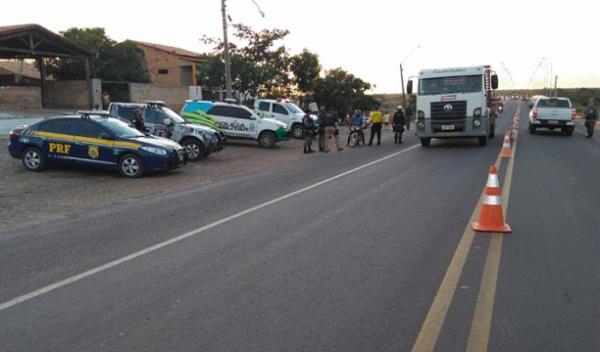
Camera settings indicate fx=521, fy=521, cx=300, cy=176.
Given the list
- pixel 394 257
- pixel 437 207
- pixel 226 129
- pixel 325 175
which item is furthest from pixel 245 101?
pixel 394 257

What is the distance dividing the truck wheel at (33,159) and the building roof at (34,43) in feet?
45.8

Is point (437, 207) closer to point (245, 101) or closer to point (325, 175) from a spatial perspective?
point (325, 175)

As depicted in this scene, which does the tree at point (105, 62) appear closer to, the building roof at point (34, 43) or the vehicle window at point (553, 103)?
the building roof at point (34, 43)

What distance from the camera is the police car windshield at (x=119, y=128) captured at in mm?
13133

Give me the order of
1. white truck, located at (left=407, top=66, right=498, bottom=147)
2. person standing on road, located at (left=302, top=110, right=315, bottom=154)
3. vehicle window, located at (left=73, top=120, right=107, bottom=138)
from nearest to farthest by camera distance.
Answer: vehicle window, located at (left=73, top=120, right=107, bottom=138) → white truck, located at (left=407, top=66, right=498, bottom=147) → person standing on road, located at (left=302, top=110, right=315, bottom=154)

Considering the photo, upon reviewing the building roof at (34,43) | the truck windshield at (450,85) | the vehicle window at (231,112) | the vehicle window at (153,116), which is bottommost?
the vehicle window at (153,116)

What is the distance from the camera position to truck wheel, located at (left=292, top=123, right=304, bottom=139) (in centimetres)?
2670

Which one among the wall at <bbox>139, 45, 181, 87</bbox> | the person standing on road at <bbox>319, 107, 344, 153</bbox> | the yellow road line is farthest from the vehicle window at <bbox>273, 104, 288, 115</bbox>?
the wall at <bbox>139, 45, 181, 87</bbox>

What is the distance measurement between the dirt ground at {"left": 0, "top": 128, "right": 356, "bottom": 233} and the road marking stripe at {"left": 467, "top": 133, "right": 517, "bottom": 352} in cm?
663

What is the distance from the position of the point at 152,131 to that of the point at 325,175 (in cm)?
684

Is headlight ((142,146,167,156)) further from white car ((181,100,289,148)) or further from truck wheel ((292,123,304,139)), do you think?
truck wheel ((292,123,304,139))

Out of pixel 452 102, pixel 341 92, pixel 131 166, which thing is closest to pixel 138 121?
pixel 131 166

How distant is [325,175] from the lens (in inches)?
513

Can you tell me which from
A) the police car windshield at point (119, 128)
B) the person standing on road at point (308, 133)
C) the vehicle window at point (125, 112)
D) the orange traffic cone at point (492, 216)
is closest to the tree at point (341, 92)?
the person standing on road at point (308, 133)
